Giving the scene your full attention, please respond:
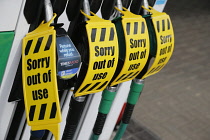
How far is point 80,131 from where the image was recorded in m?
1.95

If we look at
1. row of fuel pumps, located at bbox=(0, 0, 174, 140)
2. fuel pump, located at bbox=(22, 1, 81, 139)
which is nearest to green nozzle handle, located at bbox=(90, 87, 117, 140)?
row of fuel pumps, located at bbox=(0, 0, 174, 140)

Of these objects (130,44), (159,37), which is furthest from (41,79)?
(159,37)

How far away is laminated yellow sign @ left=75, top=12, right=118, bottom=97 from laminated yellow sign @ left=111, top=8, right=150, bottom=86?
2.4 inches

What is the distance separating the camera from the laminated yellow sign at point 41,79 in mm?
928

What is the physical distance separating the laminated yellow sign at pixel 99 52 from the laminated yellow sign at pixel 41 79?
12 cm

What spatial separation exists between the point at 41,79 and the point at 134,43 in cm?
32

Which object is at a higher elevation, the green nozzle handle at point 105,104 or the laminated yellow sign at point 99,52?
the laminated yellow sign at point 99,52

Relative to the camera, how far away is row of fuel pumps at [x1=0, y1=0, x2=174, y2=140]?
948 millimetres

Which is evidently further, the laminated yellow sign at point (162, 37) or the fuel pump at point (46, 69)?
the laminated yellow sign at point (162, 37)

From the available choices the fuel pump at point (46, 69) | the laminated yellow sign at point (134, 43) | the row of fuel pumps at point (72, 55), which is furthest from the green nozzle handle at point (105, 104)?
the fuel pump at point (46, 69)

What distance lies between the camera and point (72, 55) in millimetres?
940

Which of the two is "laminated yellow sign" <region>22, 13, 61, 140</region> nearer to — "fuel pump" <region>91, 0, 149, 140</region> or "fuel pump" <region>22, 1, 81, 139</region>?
"fuel pump" <region>22, 1, 81, 139</region>

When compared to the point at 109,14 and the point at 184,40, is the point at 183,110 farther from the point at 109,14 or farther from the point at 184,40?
the point at 109,14

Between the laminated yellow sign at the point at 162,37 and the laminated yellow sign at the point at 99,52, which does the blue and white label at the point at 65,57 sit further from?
the laminated yellow sign at the point at 162,37
